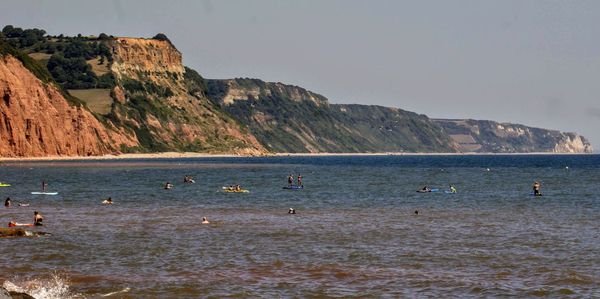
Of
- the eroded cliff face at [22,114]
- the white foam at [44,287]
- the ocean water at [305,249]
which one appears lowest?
the white foam at [44,287]

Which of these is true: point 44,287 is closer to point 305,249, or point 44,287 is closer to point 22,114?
point 305,249

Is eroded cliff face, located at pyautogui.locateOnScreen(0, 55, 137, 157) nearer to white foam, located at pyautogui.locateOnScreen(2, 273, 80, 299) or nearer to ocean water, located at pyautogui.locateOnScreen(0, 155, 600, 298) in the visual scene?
ocean water, located at pyautogui.locateOnScreen(0, 155, 600, 298)

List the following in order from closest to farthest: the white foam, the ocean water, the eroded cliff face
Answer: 1. the white foam
2. the ocean water
3. the eroded cliff face

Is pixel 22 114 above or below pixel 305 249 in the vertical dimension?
above

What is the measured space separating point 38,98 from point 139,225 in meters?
147

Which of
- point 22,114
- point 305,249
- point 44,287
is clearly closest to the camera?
point 44,287

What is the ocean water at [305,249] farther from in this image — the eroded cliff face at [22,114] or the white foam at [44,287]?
the eroded cliff face at [22,114]

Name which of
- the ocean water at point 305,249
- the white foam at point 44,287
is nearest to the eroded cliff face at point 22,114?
the ocean water at point 305,249

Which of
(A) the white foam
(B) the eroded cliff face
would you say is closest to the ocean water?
(A) the white foam

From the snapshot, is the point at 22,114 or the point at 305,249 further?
the point at 22,114

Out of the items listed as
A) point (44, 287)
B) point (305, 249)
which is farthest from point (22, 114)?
point (44, 287)

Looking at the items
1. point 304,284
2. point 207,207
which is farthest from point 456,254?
point 207,207

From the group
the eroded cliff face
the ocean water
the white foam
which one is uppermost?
the eroded cliff face

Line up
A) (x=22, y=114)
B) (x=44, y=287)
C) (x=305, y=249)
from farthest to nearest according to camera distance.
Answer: (x=22, y=114)
(x=305, y=249)
(x=44, y=287)
